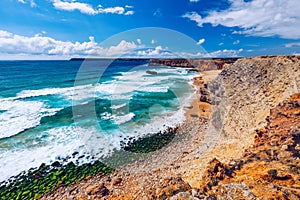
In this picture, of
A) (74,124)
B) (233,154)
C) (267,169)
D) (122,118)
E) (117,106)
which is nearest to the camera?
(267,169)

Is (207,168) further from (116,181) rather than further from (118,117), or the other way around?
(118,117)

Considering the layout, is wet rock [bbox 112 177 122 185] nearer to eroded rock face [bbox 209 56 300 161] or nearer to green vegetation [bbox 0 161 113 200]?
green vegetation [bbox 0 161 113 200]

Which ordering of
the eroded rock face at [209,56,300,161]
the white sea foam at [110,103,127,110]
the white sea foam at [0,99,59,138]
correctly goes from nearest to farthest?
the eroded rock face at [209,56,300,161]
the white sea foam at [0,99,59,138]
the white sea foam at [110,103,127,110]

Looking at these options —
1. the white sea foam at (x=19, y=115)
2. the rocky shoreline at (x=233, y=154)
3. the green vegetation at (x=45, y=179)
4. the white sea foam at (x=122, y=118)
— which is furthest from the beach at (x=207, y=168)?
the white sea foam at (x=19, y=115)

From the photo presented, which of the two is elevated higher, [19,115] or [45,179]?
[19,115]

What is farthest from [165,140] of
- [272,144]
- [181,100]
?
[181,100]

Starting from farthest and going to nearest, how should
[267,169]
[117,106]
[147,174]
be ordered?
[117,106] < [147,174] < [267,169]

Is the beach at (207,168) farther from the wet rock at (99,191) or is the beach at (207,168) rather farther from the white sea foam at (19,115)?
the white sea foam at (19,115)

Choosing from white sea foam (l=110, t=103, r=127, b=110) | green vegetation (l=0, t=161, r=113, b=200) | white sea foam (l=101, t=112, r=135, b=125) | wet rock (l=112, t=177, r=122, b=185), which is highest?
white sea foam (l=110, t=103, r=127, b=110)

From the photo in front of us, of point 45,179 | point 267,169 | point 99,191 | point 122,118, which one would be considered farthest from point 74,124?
point 267,169

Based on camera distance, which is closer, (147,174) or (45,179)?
(147,174)

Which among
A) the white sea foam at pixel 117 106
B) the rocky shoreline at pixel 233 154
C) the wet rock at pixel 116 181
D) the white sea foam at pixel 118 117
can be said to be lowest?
the wet rock at pixel 116 181

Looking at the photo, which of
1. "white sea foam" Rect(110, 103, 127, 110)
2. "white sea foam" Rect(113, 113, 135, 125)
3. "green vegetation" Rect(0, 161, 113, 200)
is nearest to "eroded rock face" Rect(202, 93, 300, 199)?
"green vegetation" Rect(0, 161, 113, 200)

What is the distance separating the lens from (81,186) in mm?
10211
